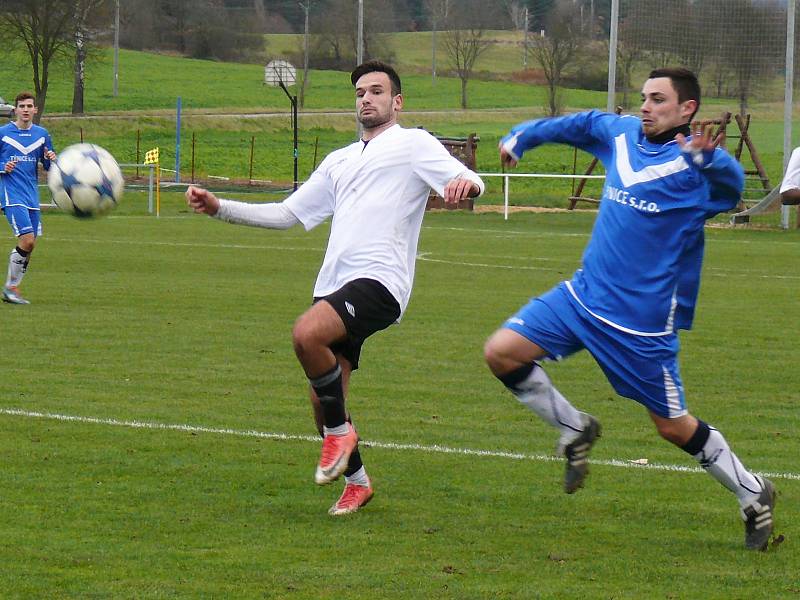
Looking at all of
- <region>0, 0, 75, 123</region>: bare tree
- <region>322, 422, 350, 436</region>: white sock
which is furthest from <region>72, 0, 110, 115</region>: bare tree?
<region>322, 422, 350, 436</region>: white sock

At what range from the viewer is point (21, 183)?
50.4ft

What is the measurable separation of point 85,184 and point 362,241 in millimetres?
2539

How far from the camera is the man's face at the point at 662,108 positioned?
5.89 metres

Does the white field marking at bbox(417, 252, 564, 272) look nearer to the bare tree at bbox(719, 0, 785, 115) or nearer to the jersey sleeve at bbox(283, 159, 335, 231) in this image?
the jersey sleeve at bbox(283, 159, 335, 231)

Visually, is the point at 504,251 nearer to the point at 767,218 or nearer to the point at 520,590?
the point at 767,218

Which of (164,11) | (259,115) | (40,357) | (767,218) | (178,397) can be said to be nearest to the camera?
(178,397)

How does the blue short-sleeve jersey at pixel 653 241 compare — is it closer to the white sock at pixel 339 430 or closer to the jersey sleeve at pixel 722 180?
the jersey sleeve at pixel 722 180

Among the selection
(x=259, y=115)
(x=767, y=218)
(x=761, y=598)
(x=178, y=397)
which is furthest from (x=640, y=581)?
(x=259, y=115)

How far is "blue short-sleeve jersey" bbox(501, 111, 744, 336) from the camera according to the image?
228 inches

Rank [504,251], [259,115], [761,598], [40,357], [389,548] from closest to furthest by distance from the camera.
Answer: [761,598]
[389,548]
[40,357]
[504,251]
[259,115]

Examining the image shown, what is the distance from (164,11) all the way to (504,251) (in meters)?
75.9

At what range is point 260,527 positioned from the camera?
6004mm

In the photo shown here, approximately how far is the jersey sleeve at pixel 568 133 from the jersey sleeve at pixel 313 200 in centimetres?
91

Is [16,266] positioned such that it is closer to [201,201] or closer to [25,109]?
[25,109]
